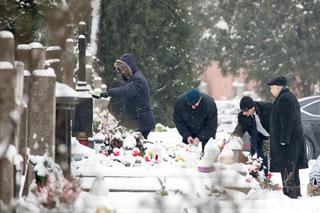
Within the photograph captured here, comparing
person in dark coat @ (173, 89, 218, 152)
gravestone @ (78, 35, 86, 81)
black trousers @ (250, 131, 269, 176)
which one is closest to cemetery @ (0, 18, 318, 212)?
person in dark coat @ (173, 89, 218, 152)

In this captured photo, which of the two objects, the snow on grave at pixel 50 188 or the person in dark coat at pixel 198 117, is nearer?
the snow on grave at pixel 50 188

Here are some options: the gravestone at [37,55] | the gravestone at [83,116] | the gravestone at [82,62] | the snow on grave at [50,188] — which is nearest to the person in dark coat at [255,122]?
the gravestone at [83,116]

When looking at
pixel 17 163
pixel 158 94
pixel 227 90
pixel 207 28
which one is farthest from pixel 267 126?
pixel 227 90

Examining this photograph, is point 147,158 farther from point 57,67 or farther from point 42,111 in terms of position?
point 42,111

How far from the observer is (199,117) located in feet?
42.5

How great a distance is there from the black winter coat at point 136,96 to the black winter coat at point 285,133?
2.00 m

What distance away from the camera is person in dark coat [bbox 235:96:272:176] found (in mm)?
12750

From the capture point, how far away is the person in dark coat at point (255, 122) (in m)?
12.8

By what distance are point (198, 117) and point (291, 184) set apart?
1.64 meters

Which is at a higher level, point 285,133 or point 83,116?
point 83,116

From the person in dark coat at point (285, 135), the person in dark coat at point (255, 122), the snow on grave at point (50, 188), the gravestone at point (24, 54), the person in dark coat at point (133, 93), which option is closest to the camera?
the snow on grave at point (50, 188)

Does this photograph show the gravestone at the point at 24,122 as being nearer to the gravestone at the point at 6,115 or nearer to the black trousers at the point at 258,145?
the gravestone at the point at 6,115

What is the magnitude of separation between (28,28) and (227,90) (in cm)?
5893

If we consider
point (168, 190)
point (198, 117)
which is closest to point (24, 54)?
point (168, 190)
